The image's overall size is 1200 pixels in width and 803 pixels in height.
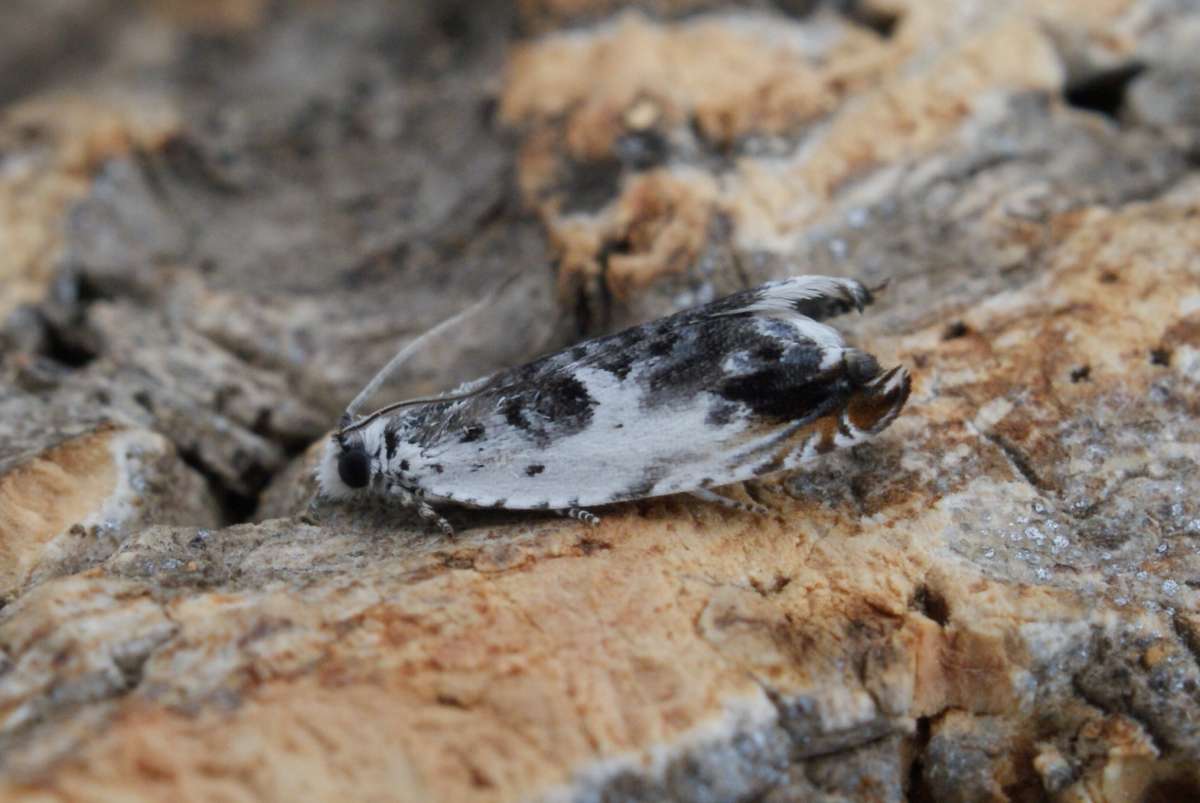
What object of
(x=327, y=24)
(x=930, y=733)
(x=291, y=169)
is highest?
(x=327, y=24)

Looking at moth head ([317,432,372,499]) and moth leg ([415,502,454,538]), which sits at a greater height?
moth head ([317,432,372,499])

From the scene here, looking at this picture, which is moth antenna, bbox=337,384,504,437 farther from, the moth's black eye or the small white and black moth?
the moth's black eye

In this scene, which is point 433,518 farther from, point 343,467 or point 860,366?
point 860,366

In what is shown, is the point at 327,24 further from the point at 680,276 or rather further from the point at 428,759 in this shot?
the point at 428,759

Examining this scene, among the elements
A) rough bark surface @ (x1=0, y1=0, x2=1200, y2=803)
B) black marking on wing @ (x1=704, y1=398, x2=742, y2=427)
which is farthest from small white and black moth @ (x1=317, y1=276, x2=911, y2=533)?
rough bark surface @ (x1=0, y1=0, x2=1200, y2=803)

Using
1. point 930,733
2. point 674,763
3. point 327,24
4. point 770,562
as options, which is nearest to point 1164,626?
point 930,733

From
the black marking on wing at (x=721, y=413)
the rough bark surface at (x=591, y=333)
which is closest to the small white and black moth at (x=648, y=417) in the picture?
the black marking on wing at (x=721, y=413)

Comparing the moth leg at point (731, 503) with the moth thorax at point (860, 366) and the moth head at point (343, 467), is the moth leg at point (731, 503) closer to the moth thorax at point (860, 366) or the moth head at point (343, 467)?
the moth thorax at point (860, 366)

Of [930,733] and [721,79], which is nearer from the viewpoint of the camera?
[930,733]
